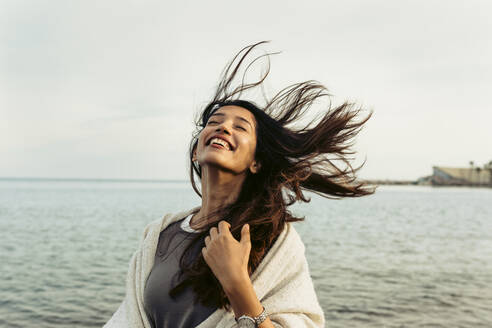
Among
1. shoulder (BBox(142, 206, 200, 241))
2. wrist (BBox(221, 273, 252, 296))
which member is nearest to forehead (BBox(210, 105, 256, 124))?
shoulder (BBox(142, 206, 200, 241))

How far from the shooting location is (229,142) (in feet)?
8.63

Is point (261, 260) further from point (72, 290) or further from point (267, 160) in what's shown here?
point (72, 290)

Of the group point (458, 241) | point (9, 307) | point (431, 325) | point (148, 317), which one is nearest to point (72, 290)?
point (9, 307)

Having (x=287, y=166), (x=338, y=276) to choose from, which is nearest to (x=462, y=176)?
(x=338, y=276)

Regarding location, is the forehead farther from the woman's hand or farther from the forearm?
the forearm

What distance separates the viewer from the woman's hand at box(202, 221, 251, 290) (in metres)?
2.05

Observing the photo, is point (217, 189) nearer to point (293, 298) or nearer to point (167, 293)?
point (167, 293)

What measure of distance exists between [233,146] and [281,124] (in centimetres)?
47

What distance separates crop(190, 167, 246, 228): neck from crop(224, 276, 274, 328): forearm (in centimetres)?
68

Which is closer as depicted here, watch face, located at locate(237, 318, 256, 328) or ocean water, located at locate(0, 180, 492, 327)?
watch face, located at locate(237, 318, 256, 328)

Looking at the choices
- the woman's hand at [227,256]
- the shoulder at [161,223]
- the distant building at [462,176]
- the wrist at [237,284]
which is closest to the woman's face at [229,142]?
the shoulder at [161,223]

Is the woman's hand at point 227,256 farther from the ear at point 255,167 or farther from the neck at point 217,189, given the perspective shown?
the ear at point 255,167

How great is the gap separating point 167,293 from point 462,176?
447 ft

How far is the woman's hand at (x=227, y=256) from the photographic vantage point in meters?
2.05
